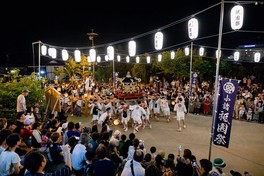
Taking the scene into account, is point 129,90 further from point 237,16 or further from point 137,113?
point 237,16

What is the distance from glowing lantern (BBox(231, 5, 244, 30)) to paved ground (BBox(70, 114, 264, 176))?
5255mm

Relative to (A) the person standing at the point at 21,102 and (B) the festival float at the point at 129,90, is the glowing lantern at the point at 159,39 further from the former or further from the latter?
(B) the festival float at the point at 129,90

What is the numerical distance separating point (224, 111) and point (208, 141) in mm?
3819

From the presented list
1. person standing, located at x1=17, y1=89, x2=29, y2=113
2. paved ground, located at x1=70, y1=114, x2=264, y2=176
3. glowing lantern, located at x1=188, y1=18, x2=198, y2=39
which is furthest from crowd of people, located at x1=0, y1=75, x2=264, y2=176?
glowing lantern, located at x1=188, y1=18, x2=198, y2=39

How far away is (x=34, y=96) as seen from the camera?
12.4 meters

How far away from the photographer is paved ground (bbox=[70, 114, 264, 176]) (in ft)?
26.4

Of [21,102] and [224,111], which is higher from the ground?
[224,111]

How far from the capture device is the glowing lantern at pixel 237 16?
29.7 ft

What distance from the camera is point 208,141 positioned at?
34.1 feet

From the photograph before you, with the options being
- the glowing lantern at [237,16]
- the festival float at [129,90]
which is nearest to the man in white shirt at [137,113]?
the glowing lantern at [237,16]

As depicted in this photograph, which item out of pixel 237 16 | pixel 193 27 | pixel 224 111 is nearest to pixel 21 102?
pixel 224 111

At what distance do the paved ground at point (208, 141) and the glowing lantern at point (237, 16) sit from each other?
17.2 ft

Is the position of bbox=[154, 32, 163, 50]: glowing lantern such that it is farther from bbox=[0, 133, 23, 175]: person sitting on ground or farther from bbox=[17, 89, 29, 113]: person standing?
bbox=[0, 133, 23, 175]: person sitting on ground

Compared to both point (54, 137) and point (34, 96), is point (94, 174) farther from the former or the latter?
point (34, 96)
